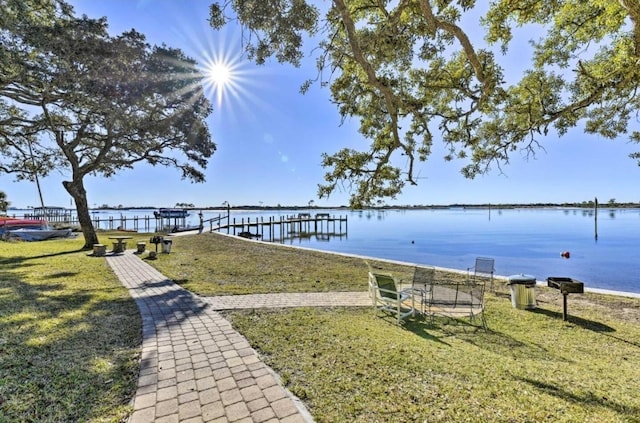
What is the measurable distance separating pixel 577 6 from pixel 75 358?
959 centimetres

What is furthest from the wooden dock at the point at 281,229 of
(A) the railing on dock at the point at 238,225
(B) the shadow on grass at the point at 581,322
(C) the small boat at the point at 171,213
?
(B) the shadow on grass at the point at 581,322

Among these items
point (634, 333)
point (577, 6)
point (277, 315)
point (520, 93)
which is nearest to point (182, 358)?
point (277, 315)

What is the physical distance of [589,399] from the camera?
9.39ft

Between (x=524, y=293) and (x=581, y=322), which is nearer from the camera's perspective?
(x=581, y=322)

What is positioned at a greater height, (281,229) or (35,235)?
(35,235)

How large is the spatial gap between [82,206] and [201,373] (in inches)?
607

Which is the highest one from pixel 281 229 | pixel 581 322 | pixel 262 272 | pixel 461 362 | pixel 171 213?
pixel 171 213

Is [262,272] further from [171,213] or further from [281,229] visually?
[281,229]

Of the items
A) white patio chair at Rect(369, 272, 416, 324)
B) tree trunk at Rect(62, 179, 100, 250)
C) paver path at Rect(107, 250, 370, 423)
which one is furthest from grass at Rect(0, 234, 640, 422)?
tree trunk at Rect(62, 179, 100, 250)

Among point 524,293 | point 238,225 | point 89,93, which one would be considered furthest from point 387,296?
point 238,225

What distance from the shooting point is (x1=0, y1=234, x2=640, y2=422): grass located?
2.64 m

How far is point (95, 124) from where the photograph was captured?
42.5 feet

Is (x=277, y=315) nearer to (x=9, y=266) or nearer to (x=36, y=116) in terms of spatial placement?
(x=9, y=266)

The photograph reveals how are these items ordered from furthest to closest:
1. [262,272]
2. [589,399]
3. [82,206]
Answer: [82,206] → [262,272] → [589,399]
